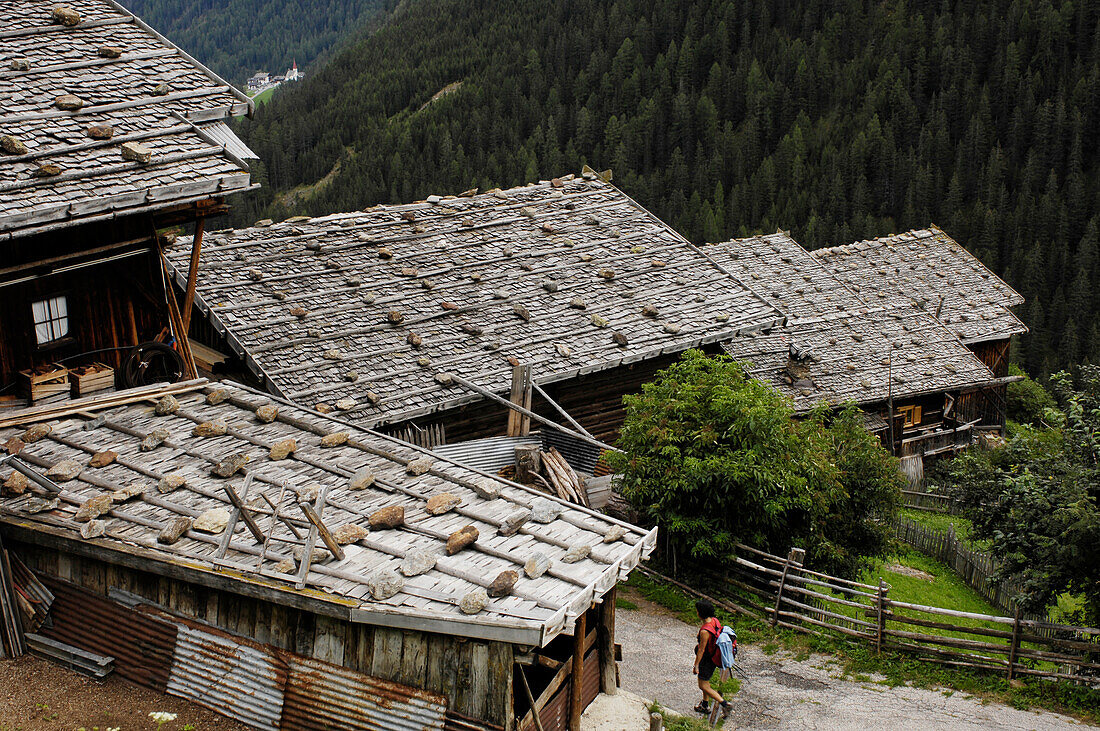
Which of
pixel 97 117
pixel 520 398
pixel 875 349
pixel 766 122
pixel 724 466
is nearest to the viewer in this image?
pixel 97 117

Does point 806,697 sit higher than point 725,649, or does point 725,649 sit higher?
point 725,649

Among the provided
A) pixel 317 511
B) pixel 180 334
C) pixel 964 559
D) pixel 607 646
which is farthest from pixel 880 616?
pixel 180 334

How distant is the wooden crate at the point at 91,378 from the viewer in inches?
416

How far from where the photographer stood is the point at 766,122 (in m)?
104

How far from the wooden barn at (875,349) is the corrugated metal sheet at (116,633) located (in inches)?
774

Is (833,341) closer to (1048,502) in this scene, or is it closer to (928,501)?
(928,501)

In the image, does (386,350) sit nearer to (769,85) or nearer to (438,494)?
(438,494)

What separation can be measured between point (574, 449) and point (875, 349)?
16811 mm

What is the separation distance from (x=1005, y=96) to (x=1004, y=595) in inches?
3676

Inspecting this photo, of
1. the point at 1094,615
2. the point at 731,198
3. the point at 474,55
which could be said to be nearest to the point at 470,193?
the point at 1094,615

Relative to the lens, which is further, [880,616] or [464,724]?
[880,616]

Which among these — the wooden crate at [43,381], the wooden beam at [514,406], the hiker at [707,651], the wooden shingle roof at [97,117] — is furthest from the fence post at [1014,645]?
the wooden crate at [43,381]

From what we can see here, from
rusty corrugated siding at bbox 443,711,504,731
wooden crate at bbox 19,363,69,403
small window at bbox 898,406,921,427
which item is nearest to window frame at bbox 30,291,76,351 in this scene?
wooden crate at bbox 19,363,69,403

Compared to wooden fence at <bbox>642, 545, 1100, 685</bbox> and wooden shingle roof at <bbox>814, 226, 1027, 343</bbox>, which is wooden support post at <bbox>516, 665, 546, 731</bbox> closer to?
wooden fence at <bbox>642, 545, 1100, 685</bbox>
